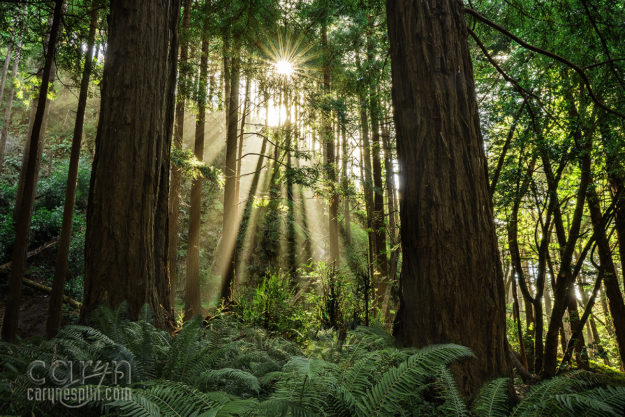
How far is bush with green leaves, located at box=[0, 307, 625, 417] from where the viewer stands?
138cm

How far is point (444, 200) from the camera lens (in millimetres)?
2252

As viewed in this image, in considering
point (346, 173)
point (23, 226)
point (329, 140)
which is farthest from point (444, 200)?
point (346, 173)

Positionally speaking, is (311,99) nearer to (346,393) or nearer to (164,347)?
(164,347)

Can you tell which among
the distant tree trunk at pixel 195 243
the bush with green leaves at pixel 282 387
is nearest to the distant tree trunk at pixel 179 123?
the distant tree trunk at pixel 195 243

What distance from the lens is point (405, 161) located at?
8.07 feet

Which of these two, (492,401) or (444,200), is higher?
(444,200)

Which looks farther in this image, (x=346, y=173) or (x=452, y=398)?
(x=346, y=173)

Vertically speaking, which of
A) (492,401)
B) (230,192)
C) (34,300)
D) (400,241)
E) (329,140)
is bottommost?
(492,401)

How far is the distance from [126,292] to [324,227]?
45.3 ft

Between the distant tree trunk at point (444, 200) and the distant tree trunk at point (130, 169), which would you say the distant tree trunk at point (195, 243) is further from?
the distant tree trunk at point (444, 200)

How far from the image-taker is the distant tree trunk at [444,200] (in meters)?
2.12

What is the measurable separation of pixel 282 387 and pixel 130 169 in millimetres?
2611

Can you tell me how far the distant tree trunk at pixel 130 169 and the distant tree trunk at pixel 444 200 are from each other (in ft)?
8.04

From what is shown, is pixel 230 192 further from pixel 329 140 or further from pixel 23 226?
pixel 23 226
